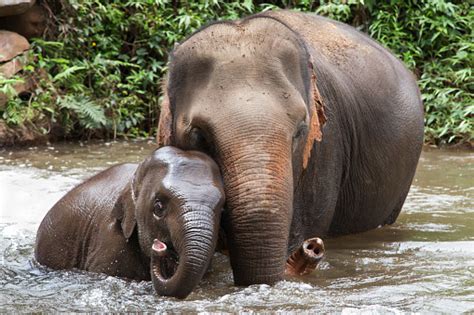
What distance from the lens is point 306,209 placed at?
6.88 m

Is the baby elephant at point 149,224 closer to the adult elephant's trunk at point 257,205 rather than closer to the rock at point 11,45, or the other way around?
the adult elephant's trunk at point 257,205

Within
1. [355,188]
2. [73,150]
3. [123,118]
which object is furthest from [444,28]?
[355,188]

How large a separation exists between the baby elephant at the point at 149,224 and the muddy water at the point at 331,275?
142 millimetres

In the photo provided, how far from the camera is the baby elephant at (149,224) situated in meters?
5.24

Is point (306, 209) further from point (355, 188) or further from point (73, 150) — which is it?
point (73, 150)

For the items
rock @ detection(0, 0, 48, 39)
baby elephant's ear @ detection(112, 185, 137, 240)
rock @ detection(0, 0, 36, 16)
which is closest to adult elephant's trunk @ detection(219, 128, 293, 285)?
baby elephant's ear @ detection(112, 185, 137, 240)

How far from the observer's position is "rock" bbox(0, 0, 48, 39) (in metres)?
13.8

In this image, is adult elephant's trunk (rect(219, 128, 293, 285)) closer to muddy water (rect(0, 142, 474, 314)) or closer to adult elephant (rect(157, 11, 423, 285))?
adult elephant (rect(157, 11, 423, 285))

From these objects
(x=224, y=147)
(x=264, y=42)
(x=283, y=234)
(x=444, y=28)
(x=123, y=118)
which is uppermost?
(x=264, y=42)

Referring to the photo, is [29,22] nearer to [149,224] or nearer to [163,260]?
[149,224]

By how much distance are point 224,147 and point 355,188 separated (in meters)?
2.50

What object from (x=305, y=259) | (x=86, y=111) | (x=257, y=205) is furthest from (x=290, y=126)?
(x=86, y=111)

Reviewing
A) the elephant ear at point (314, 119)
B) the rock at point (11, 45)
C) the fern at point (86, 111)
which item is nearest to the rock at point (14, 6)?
the rock at point (11, 45)

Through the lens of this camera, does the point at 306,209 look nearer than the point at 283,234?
No
